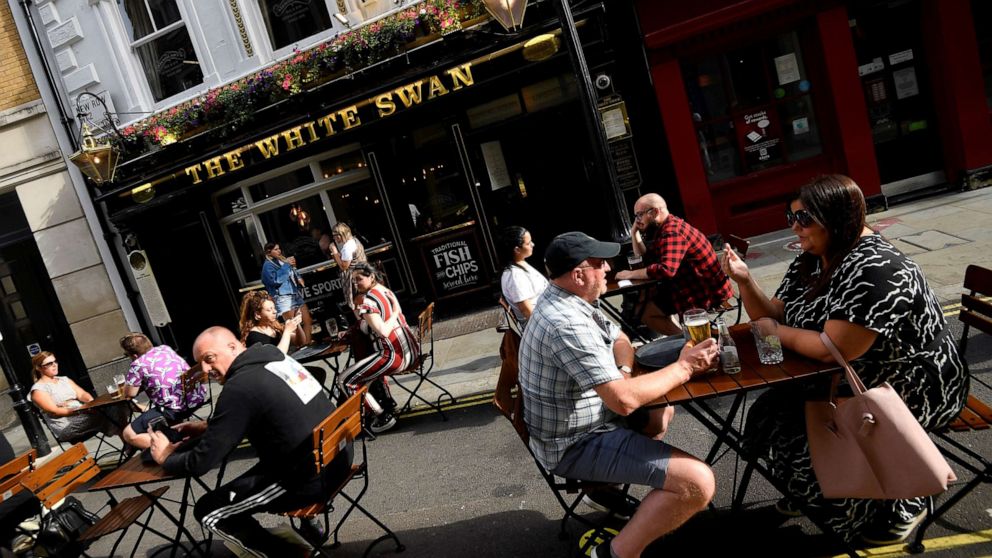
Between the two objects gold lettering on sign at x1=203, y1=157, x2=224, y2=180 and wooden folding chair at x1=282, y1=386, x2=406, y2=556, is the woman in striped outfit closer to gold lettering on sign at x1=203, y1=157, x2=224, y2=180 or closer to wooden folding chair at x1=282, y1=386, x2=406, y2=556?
wooden folding chair at x1=282, y1=386, x2=406, y2=556

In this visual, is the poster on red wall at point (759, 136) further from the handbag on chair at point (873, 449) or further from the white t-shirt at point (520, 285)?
the handbag on chair at point (873, 449)

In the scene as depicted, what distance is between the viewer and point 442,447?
492cm

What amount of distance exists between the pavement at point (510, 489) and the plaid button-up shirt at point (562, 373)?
0.87 meters

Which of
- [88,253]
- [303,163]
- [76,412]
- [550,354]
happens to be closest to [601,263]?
[550,354]

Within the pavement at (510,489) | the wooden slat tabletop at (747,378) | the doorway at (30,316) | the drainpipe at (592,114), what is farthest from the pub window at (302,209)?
the wooden slat tabletop at (747,378)

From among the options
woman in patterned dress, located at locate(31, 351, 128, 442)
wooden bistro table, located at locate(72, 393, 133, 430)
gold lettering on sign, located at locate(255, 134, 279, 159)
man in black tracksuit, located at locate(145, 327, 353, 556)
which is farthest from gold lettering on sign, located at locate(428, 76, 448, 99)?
man in black tracksuit, located at locate(145, 327, 353, 556)

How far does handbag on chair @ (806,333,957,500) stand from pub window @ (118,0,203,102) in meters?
10.9

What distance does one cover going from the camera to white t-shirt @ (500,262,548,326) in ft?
15.4

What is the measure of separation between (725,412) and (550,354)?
2.28 m

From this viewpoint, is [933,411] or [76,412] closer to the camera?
[933,411]

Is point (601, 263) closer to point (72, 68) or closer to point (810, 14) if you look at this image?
point (810, 14)

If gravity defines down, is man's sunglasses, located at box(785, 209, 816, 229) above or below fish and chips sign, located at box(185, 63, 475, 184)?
below

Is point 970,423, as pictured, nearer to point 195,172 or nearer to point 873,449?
point 873,449

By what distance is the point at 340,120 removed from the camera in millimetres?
8773
